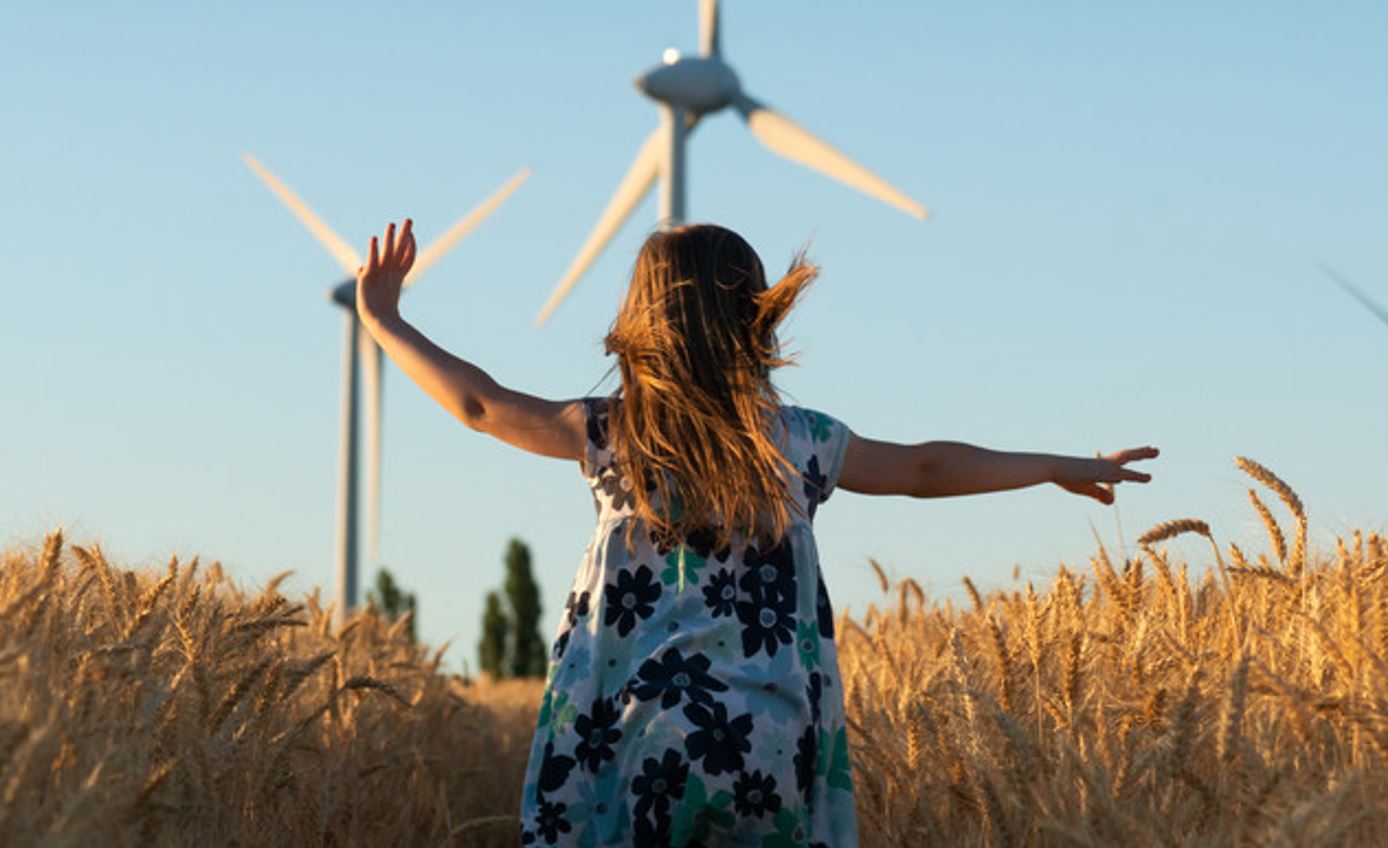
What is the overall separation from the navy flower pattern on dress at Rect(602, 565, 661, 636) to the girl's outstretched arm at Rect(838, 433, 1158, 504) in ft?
2.41

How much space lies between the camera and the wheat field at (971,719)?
13.6 feet

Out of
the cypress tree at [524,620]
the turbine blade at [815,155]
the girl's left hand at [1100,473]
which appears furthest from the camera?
Result: the cypress tree at [524,620]

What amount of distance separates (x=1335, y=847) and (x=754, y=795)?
146 centimetres

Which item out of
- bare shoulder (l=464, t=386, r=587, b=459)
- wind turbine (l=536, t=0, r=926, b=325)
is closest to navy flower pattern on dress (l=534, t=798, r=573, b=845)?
bare shoulder (l=464, t=386, r=587, b=459)

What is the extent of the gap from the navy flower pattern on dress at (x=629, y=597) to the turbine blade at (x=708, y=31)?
20.7 meters

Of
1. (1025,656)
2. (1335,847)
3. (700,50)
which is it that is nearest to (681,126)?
(700,50)

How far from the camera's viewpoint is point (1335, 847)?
412cm

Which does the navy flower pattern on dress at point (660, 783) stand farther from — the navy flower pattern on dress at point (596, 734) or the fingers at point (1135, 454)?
the fingers at point (1135, 454)

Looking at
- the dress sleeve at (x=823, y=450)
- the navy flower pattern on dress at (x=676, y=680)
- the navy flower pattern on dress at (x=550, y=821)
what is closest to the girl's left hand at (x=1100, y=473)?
the dress sleeve at (x=823, y=450)

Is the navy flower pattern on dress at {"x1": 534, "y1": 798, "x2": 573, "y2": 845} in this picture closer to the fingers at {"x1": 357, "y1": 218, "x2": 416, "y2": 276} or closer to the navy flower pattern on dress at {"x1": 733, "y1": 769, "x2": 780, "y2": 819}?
the navy flower pattern on dress at {"x1": 733, "y1": 769, "x2": 780, "y2": 819}

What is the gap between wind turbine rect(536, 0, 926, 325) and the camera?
2122 centimetres

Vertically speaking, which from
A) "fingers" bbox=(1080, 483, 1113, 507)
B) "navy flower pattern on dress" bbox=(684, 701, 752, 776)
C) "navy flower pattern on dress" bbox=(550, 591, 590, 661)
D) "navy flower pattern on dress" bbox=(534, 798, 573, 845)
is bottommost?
"navy flower pattern on dress" bbox=(534, 798, 573, 845)

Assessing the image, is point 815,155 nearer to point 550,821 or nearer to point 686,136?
point 686,136

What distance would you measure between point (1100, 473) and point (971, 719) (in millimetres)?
1077
